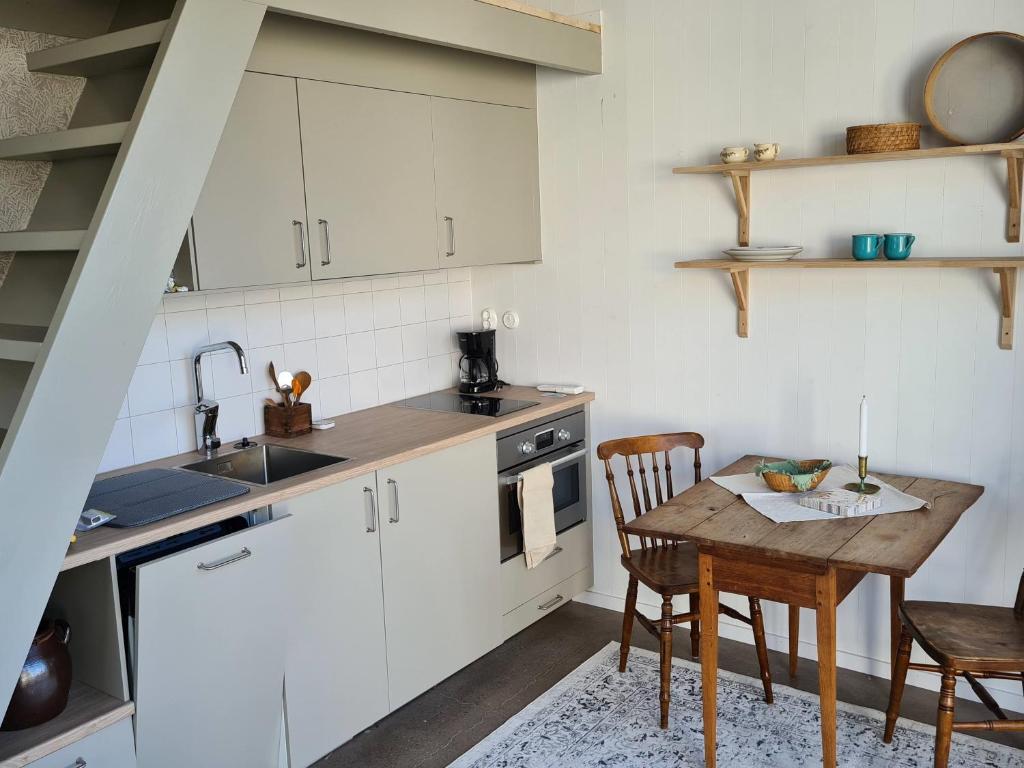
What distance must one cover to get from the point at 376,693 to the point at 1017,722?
186cm

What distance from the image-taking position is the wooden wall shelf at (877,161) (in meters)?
2.81

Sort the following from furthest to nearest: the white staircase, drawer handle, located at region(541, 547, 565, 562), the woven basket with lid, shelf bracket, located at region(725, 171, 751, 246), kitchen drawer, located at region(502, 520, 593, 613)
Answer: drawer handle, located at region(541, 547, 565, 562) < kitchen drawer, located at region(502, 520, 593, 613) < shelf bracket, located at region(725, 171, 751, 246) < the woven basket with lid < the white staircase

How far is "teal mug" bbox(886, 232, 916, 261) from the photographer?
2975 mm

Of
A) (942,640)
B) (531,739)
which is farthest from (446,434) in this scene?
(942,640)

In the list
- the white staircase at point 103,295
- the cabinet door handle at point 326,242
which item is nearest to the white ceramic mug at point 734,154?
the cabinet door handle at point 326,242

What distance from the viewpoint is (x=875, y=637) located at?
3.35 m

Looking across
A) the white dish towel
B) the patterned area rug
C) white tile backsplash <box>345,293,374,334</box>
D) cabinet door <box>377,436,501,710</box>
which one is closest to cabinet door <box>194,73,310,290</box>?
white tile backsplash <box>345,293,374,334</box>

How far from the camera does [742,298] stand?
11.3ft

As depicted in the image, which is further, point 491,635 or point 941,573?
point 491,635

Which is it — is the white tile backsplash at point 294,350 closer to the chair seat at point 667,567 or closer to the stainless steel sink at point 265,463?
the stainless steel sink at point 265,463

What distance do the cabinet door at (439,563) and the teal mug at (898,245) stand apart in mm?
Answer: 1481

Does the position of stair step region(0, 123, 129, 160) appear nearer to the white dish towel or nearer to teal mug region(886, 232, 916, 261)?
the white dish towel

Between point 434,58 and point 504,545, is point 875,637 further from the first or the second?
point 434,58

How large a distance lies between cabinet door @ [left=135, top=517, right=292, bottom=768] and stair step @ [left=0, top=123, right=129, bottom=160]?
3.24ft
